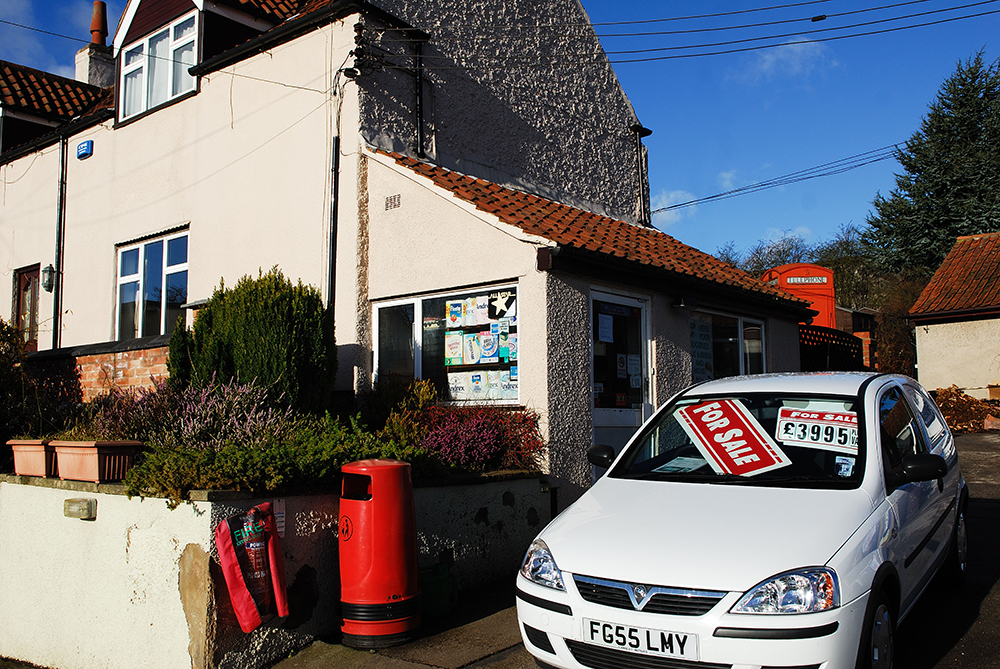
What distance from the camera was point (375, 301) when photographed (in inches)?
346

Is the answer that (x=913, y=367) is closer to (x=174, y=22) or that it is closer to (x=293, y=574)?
(x=174, y=22)

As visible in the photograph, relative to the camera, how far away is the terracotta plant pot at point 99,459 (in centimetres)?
538

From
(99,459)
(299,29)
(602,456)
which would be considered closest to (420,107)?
(299,29)

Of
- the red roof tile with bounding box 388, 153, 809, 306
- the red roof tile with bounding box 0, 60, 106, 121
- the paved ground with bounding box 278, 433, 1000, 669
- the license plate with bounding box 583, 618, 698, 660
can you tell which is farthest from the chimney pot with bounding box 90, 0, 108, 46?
the license plate with bounding box 583, 618, 698, 660

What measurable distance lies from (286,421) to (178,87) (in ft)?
25.3

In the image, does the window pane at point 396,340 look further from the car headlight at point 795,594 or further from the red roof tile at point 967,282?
the red roof tile at point 967,282

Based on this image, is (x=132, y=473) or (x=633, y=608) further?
(x=132, y=473)

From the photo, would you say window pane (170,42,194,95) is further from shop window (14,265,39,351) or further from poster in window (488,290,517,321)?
poster in window (488,290,517,321)

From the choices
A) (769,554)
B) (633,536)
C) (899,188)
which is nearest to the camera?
(769,554)

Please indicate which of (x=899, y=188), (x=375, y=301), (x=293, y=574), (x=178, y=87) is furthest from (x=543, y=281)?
(x=899, y=188)

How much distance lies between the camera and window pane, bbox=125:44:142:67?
12.2 m

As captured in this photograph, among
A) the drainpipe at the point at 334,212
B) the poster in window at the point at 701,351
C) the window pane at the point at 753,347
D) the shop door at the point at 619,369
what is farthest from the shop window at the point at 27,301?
the window pane at the point at 753,347

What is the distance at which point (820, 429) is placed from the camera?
4430 millimetres

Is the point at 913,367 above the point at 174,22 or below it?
below
